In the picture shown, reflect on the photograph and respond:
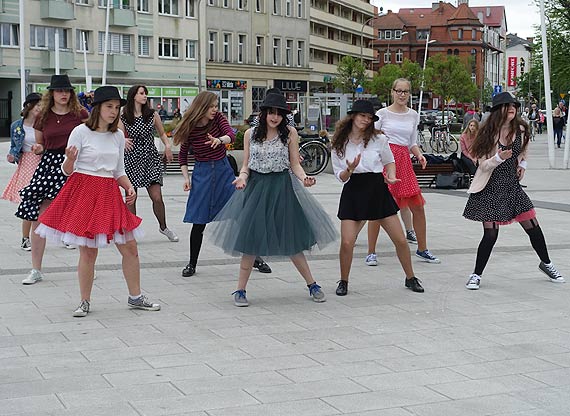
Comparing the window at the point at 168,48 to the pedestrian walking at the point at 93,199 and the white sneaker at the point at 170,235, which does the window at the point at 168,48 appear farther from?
the pedestrian walking at the point at 93,199

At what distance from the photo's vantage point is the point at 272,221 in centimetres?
820

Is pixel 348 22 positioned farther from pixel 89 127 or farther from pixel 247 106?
pixel 89 127

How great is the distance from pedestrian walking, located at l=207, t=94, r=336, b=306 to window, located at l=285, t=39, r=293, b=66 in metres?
71.7

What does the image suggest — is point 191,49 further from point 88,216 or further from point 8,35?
point 88,216

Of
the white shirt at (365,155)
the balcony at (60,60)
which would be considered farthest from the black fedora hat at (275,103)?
the balcony at (60,60)

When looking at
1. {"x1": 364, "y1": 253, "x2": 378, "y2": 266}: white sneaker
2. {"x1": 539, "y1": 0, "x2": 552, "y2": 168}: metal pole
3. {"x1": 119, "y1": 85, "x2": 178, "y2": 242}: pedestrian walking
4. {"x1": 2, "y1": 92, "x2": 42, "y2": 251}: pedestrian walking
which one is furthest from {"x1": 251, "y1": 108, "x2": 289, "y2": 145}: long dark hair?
{"x1": 539, "y1": 0, "x2": 552, "y2": 168}: metal pole

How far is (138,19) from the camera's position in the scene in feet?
216

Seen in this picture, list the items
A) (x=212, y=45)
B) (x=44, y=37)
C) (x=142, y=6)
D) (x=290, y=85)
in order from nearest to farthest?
(x=44, y=37) → (x=142, y=6) → (x=212, y=45) → (x=290, y=85)

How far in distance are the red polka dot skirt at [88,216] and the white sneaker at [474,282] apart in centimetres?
315

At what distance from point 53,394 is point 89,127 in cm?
263

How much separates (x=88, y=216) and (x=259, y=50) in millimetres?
69767

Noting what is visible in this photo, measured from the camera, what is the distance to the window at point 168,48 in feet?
221

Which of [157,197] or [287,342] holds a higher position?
[157,197]

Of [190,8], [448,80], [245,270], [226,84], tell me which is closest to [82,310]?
[245,270]
